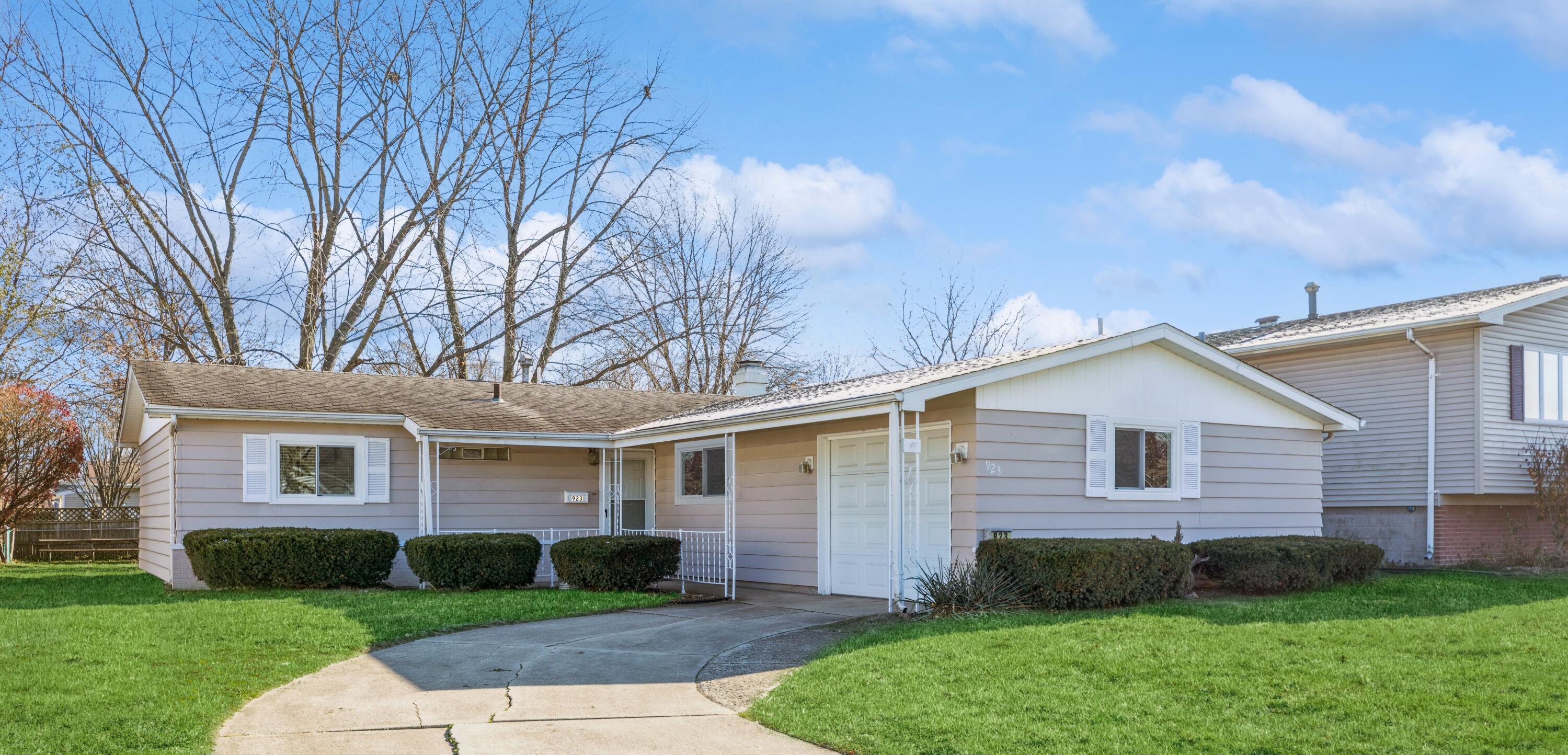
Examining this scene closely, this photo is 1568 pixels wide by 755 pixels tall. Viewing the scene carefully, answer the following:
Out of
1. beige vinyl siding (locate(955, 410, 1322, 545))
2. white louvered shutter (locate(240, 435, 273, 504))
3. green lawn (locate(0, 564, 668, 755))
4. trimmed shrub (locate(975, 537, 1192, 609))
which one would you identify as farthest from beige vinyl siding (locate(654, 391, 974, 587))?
white louvered shutter (locate(240, 435, 273, 504))

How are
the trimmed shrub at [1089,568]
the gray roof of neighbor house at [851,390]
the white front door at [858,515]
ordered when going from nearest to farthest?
the trimmed shrub at [1089,568] → the gray roof of neighbor house at [851,390] → the white front door at [858,515]

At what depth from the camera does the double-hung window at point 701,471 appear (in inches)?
660

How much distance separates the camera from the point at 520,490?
18188mm

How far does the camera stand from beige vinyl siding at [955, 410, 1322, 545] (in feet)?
41.3

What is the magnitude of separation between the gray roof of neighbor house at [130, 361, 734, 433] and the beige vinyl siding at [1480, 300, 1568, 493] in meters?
11.4

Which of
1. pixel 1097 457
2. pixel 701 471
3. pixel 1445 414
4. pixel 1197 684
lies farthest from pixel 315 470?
pixel 1445 414

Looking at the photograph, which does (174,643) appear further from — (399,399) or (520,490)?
(399,399)

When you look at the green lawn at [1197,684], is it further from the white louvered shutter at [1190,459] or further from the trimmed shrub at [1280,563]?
the white louvered shutter at [1190,459]

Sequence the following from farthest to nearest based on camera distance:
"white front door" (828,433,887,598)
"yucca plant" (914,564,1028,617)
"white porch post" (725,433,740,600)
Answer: "white porch post" (725,433,740,600) < "white front door" (828,433,887,598) < "yucca plant" (914,564,1028,617)

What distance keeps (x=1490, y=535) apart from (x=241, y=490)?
60.9ft

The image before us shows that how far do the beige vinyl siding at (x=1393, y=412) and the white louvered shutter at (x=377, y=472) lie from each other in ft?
47.6

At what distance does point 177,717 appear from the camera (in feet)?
23.1

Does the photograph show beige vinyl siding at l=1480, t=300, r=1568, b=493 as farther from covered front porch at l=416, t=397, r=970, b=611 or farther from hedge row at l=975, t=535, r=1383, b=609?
covered front porch at l=416, t=397, r=970, b=611

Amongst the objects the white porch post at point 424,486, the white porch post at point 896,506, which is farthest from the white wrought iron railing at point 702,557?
the white porch post at point 896,506
